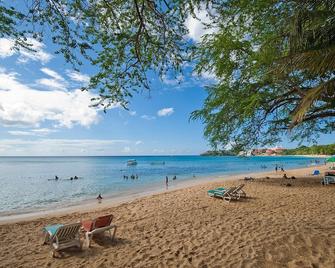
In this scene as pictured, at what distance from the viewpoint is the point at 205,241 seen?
6.39 metres

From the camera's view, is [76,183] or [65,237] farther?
[76,183]

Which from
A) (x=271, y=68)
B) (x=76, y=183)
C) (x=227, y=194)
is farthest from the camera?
(x=76, y=183)

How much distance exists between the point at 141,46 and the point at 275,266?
473 centimetres

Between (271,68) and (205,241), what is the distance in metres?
4.43

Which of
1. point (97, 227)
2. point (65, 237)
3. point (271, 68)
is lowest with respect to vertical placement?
point (65, 237)

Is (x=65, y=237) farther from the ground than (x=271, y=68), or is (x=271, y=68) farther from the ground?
(x=271, y=68)

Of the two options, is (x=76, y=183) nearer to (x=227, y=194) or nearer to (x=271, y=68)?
(x=227, y=194)

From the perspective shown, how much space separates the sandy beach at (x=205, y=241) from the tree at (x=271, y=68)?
2663 millimetres

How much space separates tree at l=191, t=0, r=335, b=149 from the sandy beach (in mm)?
2663

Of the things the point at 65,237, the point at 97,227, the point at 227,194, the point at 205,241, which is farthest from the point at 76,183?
the point at 205,241

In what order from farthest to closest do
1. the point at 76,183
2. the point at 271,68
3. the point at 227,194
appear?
the point at 76,183, the point at 227,194, the point at 271,68

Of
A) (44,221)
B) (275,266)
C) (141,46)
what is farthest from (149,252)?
(44,221)

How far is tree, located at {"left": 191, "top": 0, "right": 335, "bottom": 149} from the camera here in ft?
13.5

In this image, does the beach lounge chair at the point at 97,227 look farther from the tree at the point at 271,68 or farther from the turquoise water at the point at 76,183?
the turquoise water at the point at 76,183
